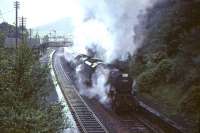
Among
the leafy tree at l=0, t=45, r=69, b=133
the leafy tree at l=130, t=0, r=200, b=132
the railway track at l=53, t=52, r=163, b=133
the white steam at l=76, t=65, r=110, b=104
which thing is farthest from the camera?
the white steam at l=76, t=65, r=110, b=104

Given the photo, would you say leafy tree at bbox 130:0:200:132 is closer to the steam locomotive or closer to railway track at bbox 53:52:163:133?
railway track at bbox 53:52:163:133

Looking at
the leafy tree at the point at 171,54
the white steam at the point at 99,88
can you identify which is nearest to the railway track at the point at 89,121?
the white steam at the point at 99,88

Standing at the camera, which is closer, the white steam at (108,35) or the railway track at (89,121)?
the railway track at (89,121)

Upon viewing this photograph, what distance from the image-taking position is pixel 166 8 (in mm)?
36031

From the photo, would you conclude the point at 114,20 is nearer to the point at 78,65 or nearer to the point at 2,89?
the point at 78,65

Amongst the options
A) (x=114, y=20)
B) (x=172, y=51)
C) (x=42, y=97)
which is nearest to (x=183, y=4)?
(x=172, y=51)

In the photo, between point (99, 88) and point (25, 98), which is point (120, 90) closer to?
point (99, 88)

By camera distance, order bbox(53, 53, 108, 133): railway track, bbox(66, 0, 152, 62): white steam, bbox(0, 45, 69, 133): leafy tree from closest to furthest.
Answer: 1. bbox(0, 45, 69, 133): leafy tree
2. bbox(53, 53, 108, 133): railway track
3. bbox(66, 0, 152, 62): white steam

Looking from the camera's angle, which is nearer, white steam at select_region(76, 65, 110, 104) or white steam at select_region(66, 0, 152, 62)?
white steam at select_region(76, 65, 110, 104)

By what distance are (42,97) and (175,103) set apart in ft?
35.2

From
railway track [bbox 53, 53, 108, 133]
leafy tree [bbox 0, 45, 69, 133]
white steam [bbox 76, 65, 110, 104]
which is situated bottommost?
railway track [bbox 53, 53, 108, 133]

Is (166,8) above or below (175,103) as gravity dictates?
above

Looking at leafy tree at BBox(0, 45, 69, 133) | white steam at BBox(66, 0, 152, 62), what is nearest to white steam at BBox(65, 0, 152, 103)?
white steam at BBox(66, 0, 152, 62)

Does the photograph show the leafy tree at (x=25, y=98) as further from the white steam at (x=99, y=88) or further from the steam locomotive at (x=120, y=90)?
the white steam at (x=99, y=88)
